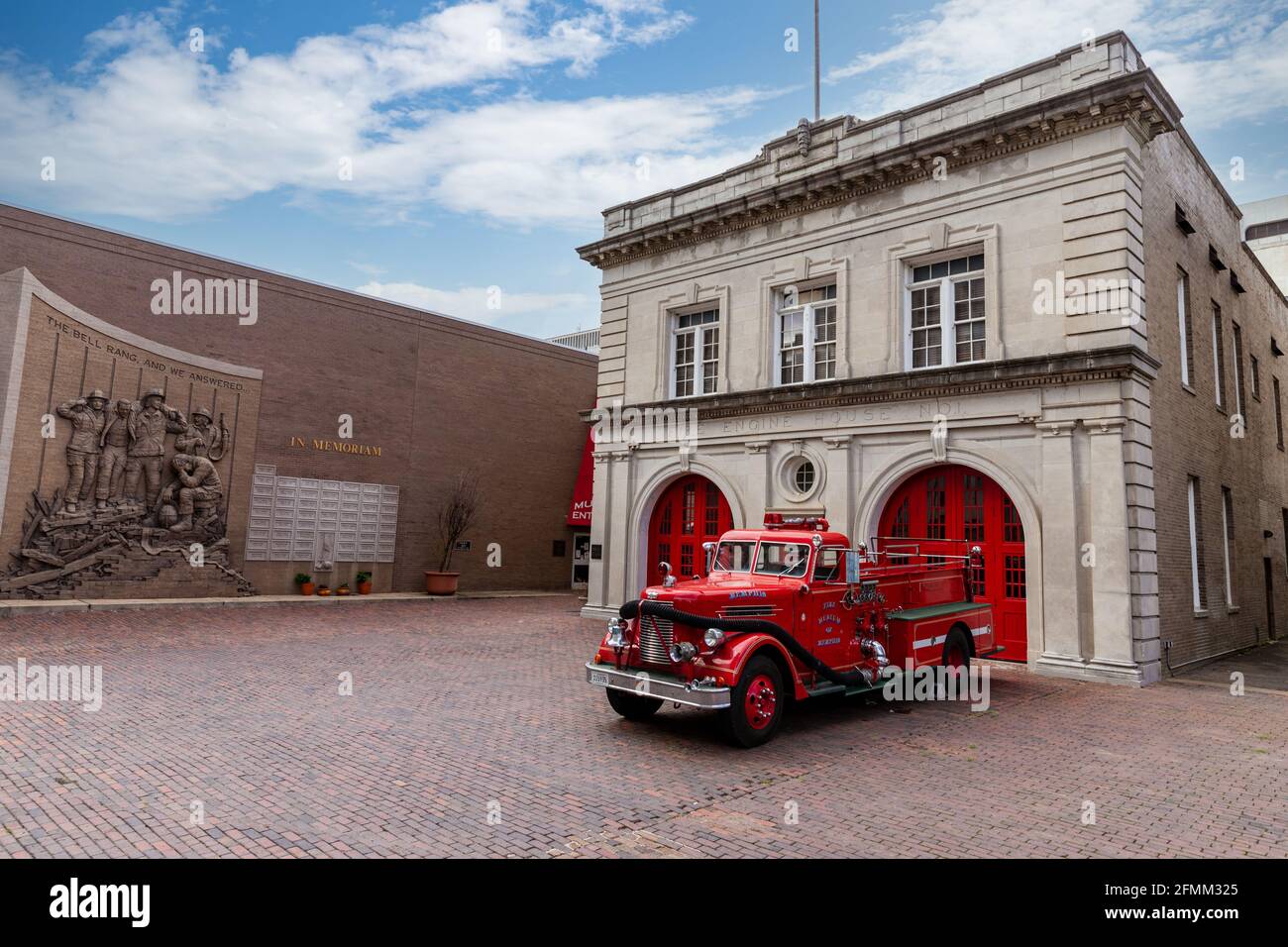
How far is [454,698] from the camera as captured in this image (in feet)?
34.8

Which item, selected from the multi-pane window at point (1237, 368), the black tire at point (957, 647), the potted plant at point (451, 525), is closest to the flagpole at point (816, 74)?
the multi-pane window at point (1237, 368)

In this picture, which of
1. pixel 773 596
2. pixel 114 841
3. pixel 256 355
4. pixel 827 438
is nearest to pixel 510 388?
pixel 256 355

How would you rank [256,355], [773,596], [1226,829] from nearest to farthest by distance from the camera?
[1226,829], [773,596], [256,355]

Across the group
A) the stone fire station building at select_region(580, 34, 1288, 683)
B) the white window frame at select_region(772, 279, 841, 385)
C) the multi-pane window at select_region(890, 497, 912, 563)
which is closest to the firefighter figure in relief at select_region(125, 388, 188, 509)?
the stone fire station building at select_region(580, 34, 1288, 683)

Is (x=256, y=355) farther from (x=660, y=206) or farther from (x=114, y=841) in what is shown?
(x=114, y=841)

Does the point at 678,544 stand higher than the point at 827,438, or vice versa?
the point at 827,438

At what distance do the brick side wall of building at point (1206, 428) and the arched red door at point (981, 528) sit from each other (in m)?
2.26

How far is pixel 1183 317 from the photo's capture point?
53.2 ft

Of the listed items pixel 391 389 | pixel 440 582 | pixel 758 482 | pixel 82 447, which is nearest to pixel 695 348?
pixel 758 482

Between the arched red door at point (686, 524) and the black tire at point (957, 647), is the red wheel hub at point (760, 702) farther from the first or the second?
the arched red door at point (686, 524)

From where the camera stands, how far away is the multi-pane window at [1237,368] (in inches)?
745

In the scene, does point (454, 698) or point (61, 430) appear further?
point (61, 430)
